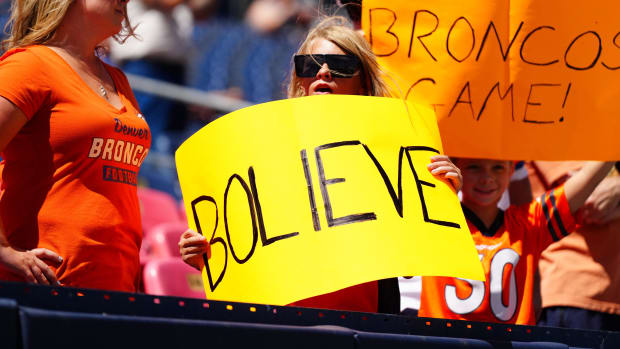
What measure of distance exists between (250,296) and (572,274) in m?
1.55

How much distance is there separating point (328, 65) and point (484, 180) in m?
0.84

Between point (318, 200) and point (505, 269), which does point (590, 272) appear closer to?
point (505, 269)

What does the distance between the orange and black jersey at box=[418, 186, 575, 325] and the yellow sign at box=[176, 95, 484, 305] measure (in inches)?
26.2

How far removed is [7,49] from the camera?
258cm

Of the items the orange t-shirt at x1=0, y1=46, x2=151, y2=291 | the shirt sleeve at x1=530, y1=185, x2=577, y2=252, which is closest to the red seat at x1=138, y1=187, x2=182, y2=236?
the shirt sleeve at x1=530, y1=185, x2=577, y2=252

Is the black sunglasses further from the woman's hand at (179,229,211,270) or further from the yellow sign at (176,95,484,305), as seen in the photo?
the woman's hand at (179,229,211,270)

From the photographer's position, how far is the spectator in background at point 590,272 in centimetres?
340

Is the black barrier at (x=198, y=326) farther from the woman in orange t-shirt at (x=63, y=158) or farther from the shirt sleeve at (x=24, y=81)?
the shirt sleeve at (x=24, y=81)

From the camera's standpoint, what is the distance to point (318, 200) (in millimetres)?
2455

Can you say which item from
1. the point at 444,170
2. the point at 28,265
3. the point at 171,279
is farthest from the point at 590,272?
the point at 28,265

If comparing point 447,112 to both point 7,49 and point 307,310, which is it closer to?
point 307,310

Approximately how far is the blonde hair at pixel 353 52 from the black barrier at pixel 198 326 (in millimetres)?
830

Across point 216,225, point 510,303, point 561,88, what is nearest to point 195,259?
point 216,225

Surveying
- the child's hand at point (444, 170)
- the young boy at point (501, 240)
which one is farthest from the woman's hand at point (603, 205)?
the child's hand at point (444, 170)
